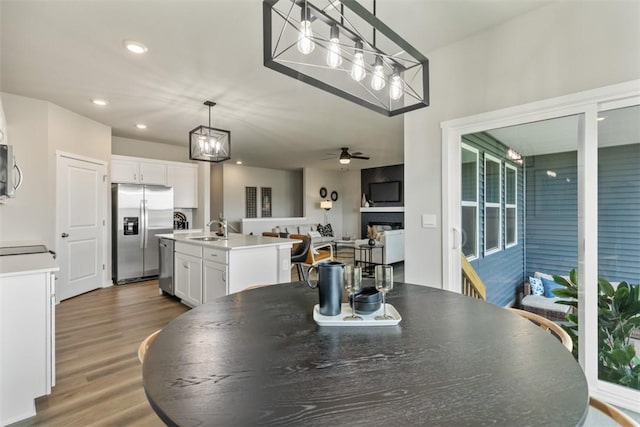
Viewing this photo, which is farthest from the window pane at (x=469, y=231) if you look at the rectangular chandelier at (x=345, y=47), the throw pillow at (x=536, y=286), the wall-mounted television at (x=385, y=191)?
the wall-mounted television at (x=385, y=191)

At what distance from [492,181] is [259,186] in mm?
7558

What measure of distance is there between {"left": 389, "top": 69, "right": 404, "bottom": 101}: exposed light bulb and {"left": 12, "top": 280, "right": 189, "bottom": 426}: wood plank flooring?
86.2 inches

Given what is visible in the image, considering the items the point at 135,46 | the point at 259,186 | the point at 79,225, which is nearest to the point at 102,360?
the point at 135,46

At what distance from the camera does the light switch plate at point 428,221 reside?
262cm

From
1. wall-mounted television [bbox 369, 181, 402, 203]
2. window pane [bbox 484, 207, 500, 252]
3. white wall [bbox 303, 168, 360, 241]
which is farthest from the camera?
white wall [bbox 303, 168, 360, 241]

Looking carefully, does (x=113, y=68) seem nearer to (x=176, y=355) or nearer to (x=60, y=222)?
(x=60, y=222)

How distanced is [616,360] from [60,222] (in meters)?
5.67

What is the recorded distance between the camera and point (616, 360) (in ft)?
6.16

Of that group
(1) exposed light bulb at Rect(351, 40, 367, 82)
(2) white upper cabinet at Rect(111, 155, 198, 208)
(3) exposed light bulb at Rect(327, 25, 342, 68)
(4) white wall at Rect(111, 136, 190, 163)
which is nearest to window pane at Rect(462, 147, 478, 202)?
(1) exposed light bulb at Rect(351, 40, 367, 82)

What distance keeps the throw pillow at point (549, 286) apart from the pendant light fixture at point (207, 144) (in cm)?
343

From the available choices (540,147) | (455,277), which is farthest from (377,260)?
(540,147)

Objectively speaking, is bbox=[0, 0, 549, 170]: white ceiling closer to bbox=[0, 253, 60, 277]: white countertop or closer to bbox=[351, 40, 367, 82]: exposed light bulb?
bbox=[351, 40, 367, 82]: exposed light bulb

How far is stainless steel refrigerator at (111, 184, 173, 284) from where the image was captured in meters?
4.88

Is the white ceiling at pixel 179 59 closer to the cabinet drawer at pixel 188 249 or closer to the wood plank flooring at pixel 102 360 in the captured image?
the cabinet drawer at pixel 188 249
